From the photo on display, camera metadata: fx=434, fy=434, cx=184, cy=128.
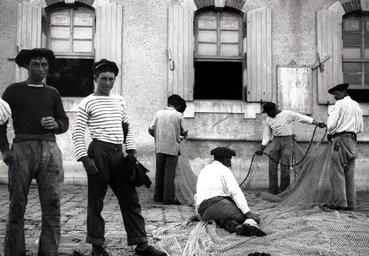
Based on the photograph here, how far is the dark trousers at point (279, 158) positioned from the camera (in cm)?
894

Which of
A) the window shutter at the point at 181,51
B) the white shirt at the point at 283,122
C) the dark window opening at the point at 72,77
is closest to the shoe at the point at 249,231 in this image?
the white shirt at the point at 283,122

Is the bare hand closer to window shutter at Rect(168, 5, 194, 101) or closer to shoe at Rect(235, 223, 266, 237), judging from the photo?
shoe at Rect(235, 223, 266, 237)

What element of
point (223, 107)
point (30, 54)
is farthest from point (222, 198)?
point (223, 107)

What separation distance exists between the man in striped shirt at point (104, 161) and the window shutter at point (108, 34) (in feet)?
18.2

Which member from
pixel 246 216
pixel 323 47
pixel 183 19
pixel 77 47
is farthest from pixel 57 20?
pixel 246 216

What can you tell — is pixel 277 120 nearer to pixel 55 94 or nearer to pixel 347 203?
pixel 347 203

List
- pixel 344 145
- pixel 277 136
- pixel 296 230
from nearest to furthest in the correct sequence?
pixel 296 230
pixel 344 145
pixel 277 136

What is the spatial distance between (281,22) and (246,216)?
613 centimetres

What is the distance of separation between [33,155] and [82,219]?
227 cm

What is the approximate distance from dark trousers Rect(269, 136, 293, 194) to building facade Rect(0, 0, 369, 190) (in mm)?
517

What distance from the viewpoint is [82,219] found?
6.11m

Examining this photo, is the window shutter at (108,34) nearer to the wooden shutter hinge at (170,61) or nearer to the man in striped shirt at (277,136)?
the wooden shutter hinge at (170,61)

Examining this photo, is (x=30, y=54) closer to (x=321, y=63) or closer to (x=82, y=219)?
(x=82, y=219)

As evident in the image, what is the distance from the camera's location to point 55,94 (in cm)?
432
